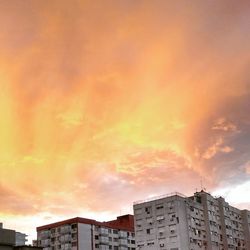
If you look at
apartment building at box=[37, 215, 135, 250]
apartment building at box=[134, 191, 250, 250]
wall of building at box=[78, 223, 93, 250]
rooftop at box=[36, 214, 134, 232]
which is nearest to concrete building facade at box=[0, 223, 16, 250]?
apartment building at box=[134, 191, 250, 250]

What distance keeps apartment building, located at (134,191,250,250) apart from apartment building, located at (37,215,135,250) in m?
18.0

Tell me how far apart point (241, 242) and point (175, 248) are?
33862 millimetres

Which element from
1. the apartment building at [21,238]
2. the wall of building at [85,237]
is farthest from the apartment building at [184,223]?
the apartment building at [21,238]

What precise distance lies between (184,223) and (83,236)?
33.2m

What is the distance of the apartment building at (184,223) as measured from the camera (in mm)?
122319

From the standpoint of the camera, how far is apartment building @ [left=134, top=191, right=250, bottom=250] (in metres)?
122

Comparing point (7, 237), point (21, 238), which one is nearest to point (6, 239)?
point (7, 237)

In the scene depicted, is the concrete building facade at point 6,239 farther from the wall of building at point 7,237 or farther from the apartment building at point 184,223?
the apartment building at point 184,223

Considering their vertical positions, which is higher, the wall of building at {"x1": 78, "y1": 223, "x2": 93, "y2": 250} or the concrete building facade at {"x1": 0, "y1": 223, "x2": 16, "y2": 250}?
the wall of building at {"x1": 78, "y1": 223, "x2": 93, "y2": 250}

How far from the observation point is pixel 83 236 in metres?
138

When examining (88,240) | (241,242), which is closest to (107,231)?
(88,240)

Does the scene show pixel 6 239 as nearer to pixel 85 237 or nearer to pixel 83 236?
pixel 83 236

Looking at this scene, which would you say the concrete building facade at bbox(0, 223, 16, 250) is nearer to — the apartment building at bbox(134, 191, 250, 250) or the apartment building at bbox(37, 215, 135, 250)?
the apartment building at bbox(134, 191, 250, 250)

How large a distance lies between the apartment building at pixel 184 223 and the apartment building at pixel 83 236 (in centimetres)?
1801
